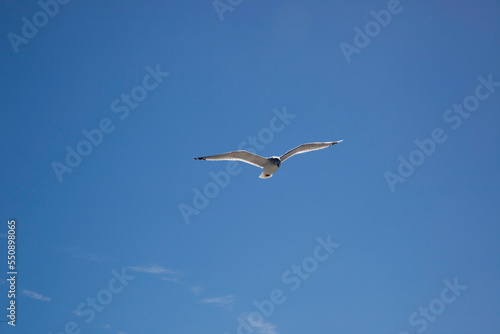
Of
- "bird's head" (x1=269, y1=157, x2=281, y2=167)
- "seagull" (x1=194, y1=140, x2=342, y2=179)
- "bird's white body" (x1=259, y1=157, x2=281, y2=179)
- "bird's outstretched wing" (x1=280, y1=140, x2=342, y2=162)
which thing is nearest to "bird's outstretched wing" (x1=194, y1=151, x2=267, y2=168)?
"seagull" (x1=194, y1=140, x2=342, y2=179)

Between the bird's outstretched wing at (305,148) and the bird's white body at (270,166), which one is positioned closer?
the bird's white body at (270,166)

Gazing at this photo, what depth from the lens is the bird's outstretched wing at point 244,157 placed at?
25.7m

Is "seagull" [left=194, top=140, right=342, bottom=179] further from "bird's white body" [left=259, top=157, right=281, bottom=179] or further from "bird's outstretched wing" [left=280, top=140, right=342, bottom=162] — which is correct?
"bird's outstretched wing" [left=280, top=140, right=342, bottom=162]

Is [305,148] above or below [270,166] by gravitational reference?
above

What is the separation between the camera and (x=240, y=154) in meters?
26.3

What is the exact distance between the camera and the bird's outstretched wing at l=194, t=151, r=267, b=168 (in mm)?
25716

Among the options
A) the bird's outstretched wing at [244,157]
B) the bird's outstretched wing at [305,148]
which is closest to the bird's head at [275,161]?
the bird's outstretched wing at [244,157]

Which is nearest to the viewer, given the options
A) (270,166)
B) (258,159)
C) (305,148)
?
(270,166)

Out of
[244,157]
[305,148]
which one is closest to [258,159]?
[244,157]

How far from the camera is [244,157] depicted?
2662 centimetres

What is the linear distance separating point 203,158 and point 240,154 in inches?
100

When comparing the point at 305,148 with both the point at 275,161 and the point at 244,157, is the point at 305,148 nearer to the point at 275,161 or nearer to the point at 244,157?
the point at 275,161

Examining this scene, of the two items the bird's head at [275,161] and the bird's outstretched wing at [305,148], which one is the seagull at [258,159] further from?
the bird's outstretched wing at [305,148]

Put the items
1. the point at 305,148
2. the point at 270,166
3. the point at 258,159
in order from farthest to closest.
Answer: the point at 305,148
the point at 258,159
the point at 270,166
